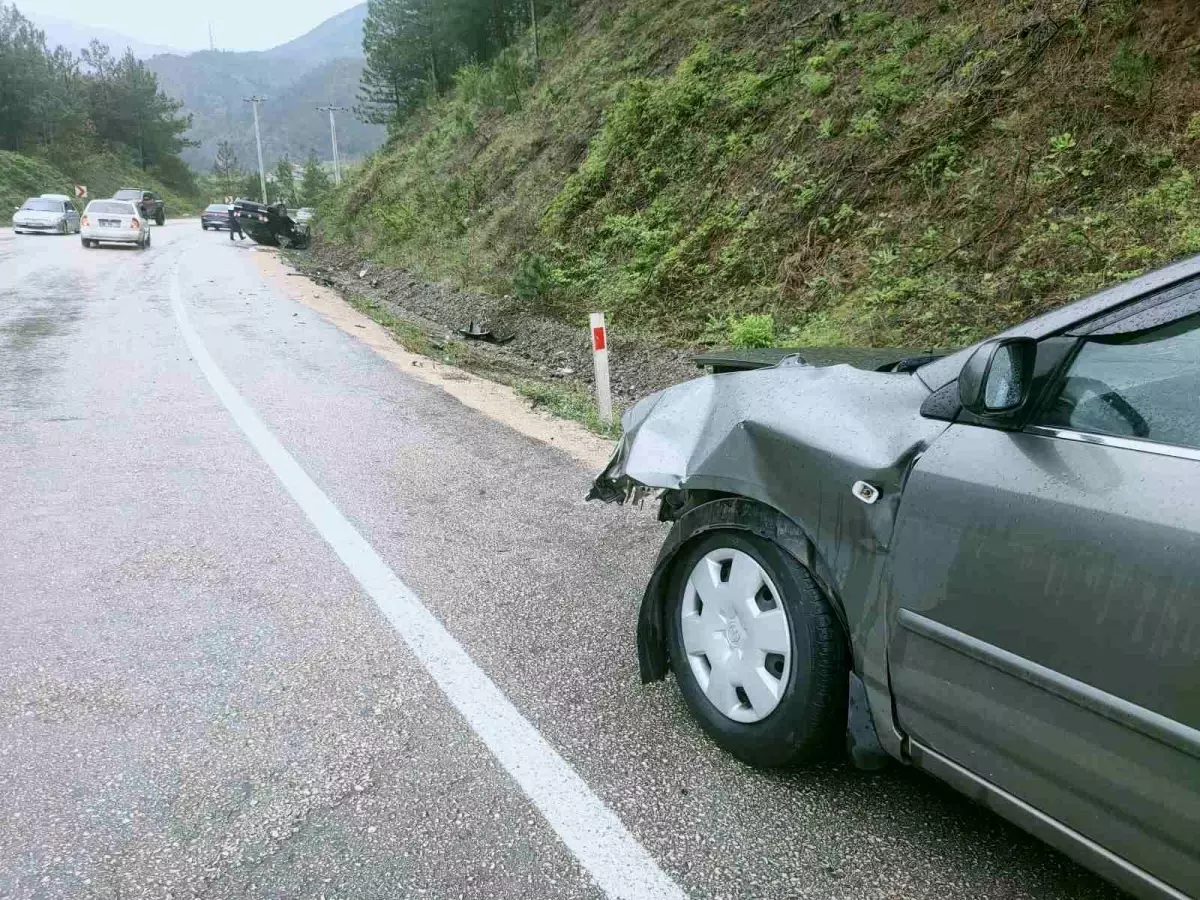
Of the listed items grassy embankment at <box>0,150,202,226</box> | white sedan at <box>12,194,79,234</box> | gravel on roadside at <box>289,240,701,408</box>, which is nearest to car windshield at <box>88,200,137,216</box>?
white sedan at <box>12,194,79,234</box>

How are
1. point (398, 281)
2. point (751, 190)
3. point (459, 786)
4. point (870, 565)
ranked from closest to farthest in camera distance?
point (870, 565) → point (459, 786) → point (751, 190) → point (398, 281)

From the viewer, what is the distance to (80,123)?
69.6 metres

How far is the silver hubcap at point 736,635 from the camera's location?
2.60m

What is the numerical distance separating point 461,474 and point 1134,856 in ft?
15.0

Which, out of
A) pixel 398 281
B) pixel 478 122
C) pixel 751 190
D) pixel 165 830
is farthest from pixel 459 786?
pixel 478 122

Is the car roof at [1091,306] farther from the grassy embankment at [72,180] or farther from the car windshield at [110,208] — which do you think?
the grassy embankment at [72,180]

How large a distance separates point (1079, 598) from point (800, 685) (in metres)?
0.87

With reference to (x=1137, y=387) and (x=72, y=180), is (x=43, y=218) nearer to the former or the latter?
(x=1137, y=387)

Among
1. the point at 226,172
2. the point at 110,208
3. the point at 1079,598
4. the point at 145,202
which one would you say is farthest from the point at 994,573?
the point at 226,172

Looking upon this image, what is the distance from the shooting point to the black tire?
244cm

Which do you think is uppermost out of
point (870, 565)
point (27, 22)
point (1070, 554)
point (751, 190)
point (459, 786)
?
point (27, 22)

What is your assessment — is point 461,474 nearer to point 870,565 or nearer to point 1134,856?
point 870,565

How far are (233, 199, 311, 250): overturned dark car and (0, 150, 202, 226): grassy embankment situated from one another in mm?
26407

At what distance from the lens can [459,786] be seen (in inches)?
105
